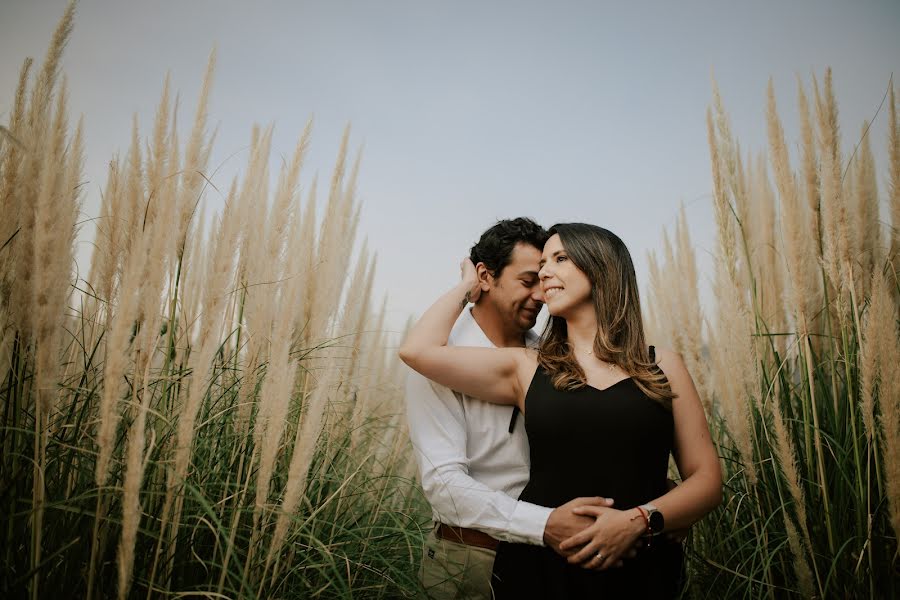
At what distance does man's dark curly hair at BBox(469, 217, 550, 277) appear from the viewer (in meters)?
2.31

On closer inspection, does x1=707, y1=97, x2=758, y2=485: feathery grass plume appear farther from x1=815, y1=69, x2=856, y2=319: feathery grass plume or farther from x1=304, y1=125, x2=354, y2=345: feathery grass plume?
x1=304, y1=125, x2=354, y2=345: feathery grass plume

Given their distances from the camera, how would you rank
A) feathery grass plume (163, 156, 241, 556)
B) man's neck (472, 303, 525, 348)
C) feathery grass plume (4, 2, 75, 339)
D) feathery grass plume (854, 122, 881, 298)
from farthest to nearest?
man's neck (472, 303, 525, 348)
feathery grass plume (854, 122, 881, 298)
feathery grass plume (4, 2, 75, 339)
feathery grass plume (163, 156, 241, 556)

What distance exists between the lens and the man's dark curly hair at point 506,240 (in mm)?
2309

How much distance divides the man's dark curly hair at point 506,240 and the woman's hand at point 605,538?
1.18 metres

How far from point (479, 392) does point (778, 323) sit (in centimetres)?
145

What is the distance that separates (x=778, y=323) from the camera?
2.18m

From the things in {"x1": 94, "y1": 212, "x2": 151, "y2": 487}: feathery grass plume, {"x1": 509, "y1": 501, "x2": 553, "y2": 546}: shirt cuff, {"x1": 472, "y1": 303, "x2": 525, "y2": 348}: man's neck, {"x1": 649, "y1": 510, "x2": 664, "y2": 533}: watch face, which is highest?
{"x1": 472, "y1": 303, "x2": 525, "y2": 348}: man's neck

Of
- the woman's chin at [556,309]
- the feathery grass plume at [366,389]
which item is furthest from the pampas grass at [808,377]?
the feathery grass plume at [366,389]

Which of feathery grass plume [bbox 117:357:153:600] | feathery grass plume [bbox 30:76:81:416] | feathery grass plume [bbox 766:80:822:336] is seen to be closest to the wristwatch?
feathery grass plume [bbox 766:80:822:336]

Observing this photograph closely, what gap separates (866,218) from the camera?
79.7 inches

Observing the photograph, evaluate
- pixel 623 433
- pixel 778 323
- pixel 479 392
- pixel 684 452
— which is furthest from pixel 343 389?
pixel 778 323

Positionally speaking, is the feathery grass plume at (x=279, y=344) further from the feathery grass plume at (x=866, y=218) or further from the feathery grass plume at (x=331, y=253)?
the feathery grass plume at (x=866, y=218)

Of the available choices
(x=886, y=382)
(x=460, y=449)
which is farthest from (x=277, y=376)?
(x=886, y=382)

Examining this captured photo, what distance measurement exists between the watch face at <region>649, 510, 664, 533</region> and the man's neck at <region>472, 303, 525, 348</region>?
3.22ft
